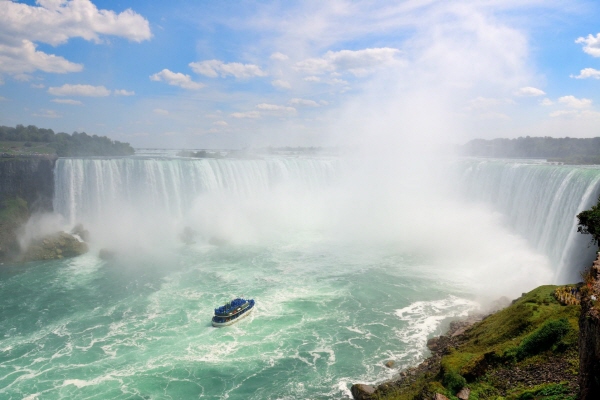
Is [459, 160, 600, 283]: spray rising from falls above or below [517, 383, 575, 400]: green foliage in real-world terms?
above

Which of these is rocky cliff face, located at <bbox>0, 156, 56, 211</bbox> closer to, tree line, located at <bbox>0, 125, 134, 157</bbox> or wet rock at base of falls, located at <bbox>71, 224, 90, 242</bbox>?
wet rock at base of falls, located at <bbox>71, 224, 90, 242</bbox>

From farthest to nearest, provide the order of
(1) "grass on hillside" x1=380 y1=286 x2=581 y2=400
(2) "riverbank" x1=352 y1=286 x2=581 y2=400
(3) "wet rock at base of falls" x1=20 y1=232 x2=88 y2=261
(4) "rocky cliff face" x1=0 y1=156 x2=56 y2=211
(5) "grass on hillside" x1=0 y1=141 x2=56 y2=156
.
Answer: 1. (5) "grass on hillside" x1=0 y1=141 x2=56 y2=156
2. (4) "rocky cliff face" x1=0 y1=156 x2=56 y2=211
3. (3) "wet rock at base of falls" x1=20 y1=232 x2=88 y2=261
4. (2) "riverbank" x1=352 y1=286 x2=581 y2=400
5. (1) "grass on hillside" x1=380 y1=286 x2=581 y2=400

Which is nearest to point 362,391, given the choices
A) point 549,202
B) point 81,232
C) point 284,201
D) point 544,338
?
point 544,338

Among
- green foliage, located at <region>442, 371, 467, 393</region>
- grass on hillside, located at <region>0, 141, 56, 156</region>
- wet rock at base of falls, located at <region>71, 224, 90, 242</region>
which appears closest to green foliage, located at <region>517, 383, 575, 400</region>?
green foliage, located at <region>442, 371, 467, 393</region>

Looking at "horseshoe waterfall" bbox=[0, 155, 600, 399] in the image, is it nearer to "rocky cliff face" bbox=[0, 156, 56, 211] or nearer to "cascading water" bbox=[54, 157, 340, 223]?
"cascading water" bbox=[54, 157, 340, 223]

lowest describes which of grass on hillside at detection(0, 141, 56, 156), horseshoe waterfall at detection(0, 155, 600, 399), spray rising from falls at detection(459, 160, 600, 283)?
horseshoe waterfall at detection(0, 155, 600, 399)

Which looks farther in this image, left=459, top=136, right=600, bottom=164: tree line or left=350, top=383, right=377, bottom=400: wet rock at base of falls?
left=459, top=136, right=600, bottom=164: tree line

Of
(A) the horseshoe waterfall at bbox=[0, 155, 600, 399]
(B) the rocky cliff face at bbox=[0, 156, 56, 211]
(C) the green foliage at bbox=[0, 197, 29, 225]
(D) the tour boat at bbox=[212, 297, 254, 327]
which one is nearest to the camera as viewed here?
(A) the horseshoe waterfall at bbox=[0, 155, 600, 399]

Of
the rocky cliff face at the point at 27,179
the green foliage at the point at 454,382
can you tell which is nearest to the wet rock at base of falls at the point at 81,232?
the rocky cliff face at the point at 27,179
